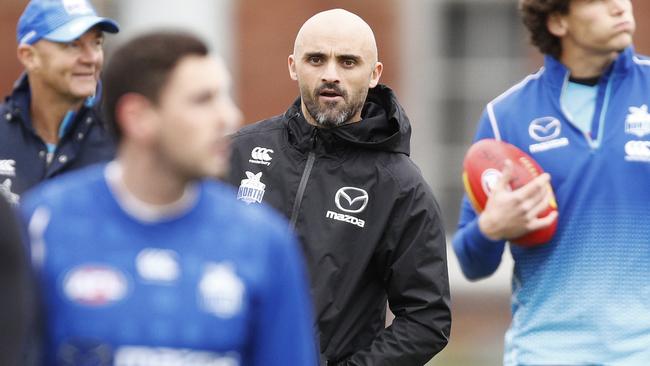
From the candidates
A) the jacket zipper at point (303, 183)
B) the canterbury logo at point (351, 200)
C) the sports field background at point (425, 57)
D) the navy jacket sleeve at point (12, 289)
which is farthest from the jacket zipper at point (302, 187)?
the sports field background at point (425, 57)

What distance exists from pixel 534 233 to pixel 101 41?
211 cm

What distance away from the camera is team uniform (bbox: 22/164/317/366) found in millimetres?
3850

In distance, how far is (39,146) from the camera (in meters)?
6.12

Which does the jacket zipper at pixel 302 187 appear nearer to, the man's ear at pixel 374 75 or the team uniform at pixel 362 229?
the team uniform at pixel 362 229

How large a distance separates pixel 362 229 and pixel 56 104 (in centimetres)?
134

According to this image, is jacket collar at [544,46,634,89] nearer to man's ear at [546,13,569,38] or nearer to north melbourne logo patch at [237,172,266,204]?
man's ear at [546,13,569,38]

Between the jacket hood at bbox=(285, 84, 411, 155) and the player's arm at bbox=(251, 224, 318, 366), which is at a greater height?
the player's arm at bbox=(251, 224, 318, 366)

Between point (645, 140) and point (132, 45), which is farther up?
point (132, 45)

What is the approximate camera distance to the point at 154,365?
3.87 metres

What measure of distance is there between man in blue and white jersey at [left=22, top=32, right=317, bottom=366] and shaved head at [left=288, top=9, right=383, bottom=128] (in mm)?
1825

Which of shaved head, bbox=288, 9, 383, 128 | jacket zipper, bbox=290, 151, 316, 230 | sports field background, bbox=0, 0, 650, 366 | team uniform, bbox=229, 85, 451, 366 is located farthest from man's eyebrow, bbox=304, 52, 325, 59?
sports field background, bbox=0, 0, 650, 366

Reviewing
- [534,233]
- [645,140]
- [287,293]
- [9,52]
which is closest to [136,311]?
[287,293]

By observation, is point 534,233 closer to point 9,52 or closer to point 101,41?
point 101,41

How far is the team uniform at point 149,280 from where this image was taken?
3.85 meters
